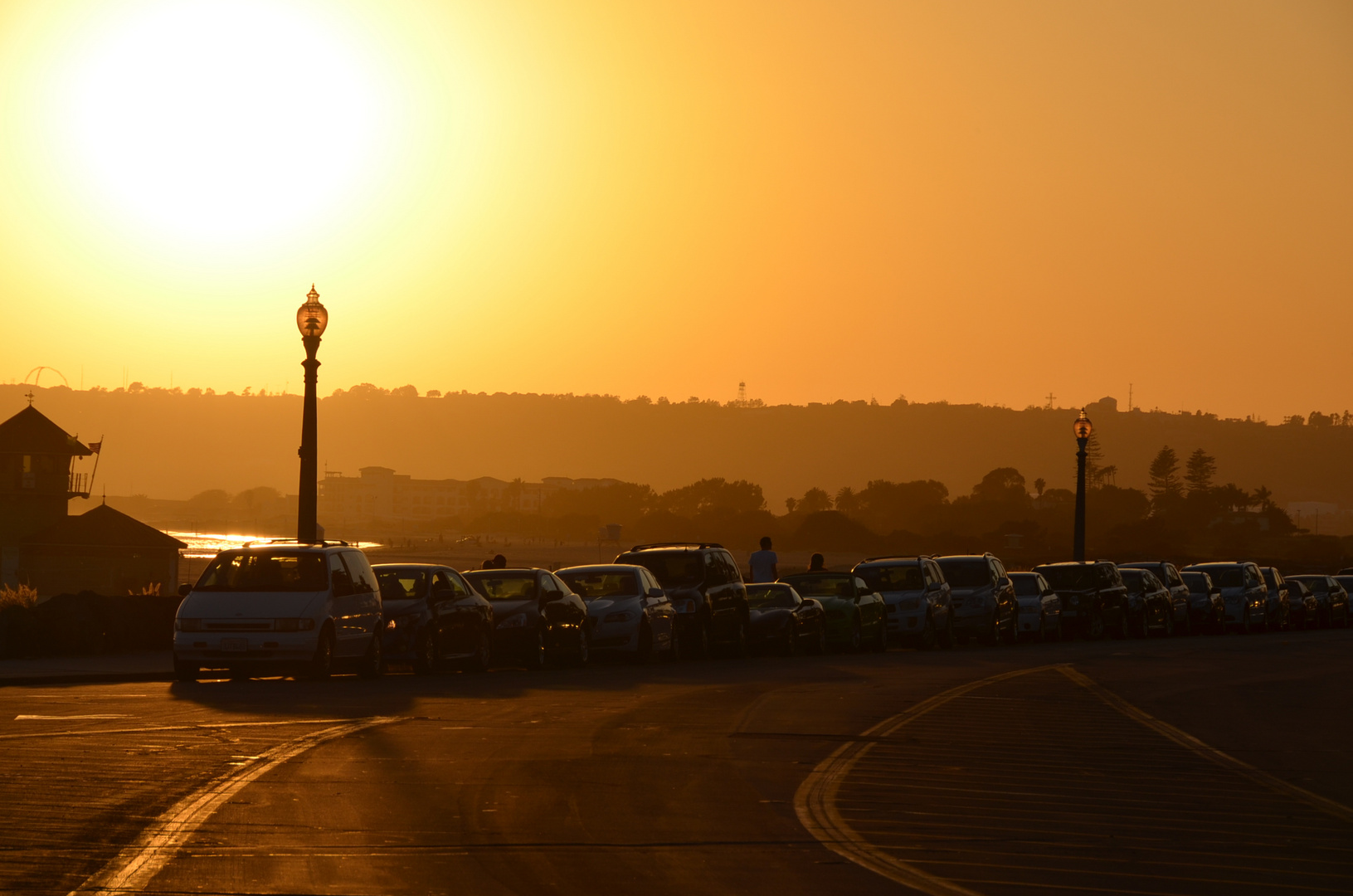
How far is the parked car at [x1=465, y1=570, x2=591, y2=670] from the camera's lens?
945 inches

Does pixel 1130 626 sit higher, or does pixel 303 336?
pixel 303 336

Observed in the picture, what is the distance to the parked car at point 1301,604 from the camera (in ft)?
152

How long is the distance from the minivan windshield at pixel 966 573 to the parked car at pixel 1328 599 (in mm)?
18936

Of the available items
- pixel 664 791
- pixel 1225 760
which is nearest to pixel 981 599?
pixel 1225 760

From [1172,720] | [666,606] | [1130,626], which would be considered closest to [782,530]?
[1130,626]

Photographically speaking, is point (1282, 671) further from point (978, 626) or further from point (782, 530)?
point (782, 530)

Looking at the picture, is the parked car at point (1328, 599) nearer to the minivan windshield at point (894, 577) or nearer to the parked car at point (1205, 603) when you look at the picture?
the parked car at point (1205, 603)

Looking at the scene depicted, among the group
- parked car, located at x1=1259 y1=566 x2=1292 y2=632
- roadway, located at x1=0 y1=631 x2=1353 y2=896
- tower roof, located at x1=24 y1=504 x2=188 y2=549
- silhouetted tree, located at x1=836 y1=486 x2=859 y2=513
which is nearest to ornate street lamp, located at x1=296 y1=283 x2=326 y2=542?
roadway, located at x1=0 y1=631 x2=1353 y2=896

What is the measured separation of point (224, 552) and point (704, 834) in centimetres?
1248

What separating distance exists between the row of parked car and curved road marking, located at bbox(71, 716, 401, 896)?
22.7ft

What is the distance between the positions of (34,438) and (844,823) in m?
53.7

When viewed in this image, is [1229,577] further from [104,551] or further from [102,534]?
[102,534]

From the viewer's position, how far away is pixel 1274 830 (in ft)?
32.2

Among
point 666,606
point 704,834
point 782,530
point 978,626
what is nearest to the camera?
point 704,834
